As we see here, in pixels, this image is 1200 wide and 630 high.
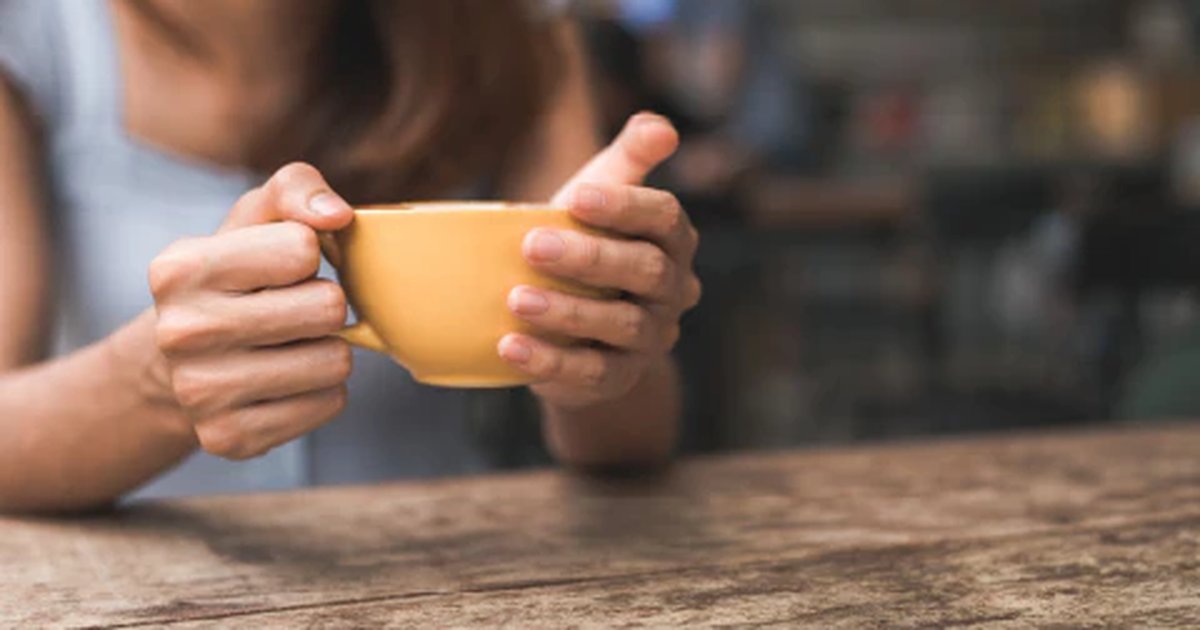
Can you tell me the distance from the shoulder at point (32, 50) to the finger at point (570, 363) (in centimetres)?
55

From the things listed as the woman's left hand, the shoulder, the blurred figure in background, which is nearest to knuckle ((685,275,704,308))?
the woman's left hand

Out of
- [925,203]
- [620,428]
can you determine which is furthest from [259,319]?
[925,203]

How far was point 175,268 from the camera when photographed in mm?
514

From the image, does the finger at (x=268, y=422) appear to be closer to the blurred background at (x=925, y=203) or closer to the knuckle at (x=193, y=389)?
the knuckle at (x=193, y=389)

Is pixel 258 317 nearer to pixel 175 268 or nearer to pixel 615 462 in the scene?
pixel 175 268

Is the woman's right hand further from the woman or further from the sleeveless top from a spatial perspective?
the sleeveless top

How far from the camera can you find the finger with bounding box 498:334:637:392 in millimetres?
516

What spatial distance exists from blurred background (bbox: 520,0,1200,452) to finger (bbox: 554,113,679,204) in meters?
1.00

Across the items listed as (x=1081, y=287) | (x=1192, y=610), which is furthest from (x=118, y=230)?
(x=1081, y=287)

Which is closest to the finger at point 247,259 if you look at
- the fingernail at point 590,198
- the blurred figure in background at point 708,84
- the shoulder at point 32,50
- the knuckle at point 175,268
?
the knuckle at point 175,268

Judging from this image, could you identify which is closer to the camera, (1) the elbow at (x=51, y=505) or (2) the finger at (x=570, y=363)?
(2) the finger at (x=570, y=363)

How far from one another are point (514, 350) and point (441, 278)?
4 centimetres

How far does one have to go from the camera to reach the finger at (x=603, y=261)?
50cm

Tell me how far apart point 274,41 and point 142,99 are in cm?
10
